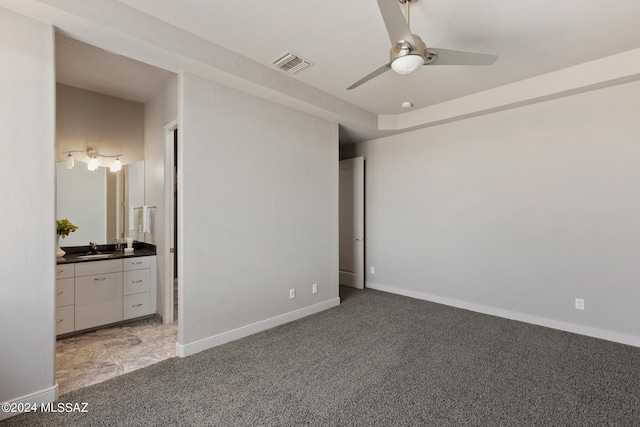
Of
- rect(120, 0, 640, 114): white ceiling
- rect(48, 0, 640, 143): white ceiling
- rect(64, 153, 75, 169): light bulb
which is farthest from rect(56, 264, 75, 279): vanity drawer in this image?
rect(120, 0, 640, 114): white ceiling

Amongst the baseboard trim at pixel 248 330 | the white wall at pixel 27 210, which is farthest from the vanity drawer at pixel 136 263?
the white wall at pixel 27 210

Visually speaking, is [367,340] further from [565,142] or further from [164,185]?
[565,142]

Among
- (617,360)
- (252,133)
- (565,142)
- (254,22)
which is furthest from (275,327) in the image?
(565,142)

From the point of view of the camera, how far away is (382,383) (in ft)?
7.82

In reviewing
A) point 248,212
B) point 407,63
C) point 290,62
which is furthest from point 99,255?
point 407,63

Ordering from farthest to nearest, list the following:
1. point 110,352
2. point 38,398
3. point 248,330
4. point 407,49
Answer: point 248,330 → point 110,352 → point 38,398 → point 407,49

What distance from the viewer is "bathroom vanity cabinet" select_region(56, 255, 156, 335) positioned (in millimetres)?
3209

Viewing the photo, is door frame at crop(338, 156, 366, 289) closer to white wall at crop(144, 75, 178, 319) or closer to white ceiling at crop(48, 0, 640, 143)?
white ceiling at crop(48, 0, 640, 143)

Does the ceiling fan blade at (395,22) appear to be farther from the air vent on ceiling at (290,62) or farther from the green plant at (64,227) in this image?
the green plant at (64,227)

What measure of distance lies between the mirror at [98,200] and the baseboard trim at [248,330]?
6.61ft

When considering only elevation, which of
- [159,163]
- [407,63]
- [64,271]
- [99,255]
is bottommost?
[64,271]

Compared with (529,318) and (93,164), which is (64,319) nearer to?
(93,164)

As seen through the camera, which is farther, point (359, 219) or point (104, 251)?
point (359, 219)

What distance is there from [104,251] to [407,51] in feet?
13.4
